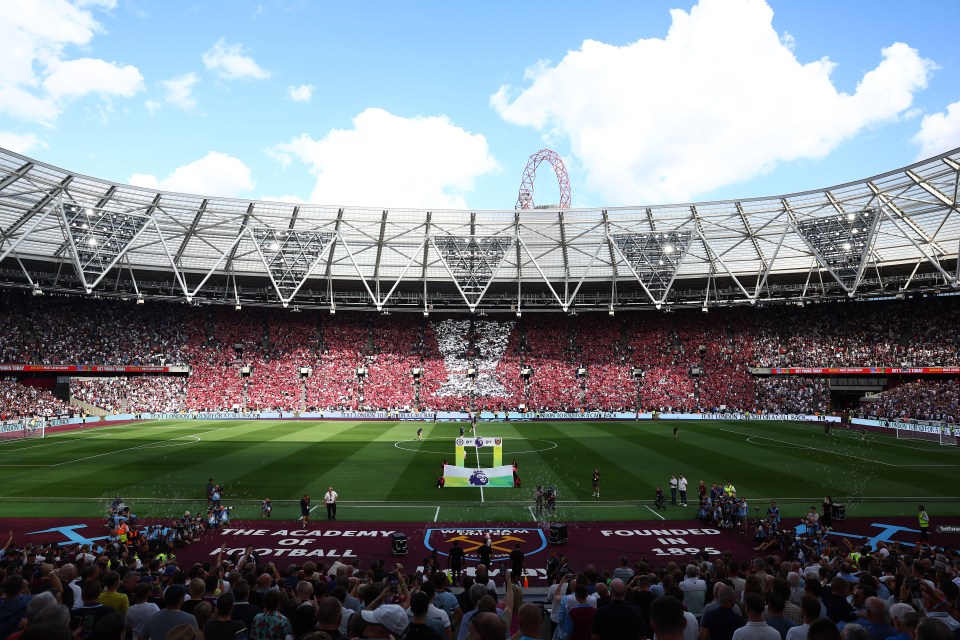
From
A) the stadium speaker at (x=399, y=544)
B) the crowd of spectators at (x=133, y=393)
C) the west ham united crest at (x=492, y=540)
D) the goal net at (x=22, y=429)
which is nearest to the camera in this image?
the stadium speaker at (x=399, y=544)

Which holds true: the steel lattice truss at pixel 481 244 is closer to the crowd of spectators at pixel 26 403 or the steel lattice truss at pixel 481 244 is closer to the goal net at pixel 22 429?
the crowd of spectators at pixel 26 403

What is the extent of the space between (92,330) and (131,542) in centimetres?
5845

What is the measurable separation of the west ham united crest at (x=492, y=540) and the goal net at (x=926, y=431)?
4019 centimetres

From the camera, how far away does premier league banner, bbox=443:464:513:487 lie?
93.6ft

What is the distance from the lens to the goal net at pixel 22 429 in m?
45.7

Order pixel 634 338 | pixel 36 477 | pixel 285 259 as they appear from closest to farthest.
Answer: pixel 36 477
pixel 285 259
pixel 634 338

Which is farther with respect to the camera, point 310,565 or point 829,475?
point 829,475

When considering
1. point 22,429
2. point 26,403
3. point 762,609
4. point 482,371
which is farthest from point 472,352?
point 762,609

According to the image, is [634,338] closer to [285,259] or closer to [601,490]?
[285,259]

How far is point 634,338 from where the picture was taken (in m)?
75.2

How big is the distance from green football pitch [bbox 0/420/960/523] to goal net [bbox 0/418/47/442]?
1644 mm

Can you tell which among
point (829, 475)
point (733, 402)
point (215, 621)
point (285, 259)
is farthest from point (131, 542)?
point (733, 402)

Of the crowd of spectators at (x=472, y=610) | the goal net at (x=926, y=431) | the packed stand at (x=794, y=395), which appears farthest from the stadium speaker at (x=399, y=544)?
the packed stand at (x=794, y=395)

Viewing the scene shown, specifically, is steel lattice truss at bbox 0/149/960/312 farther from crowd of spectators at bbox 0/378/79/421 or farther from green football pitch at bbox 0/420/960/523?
green football pitch at bbox 0/420/960/523
